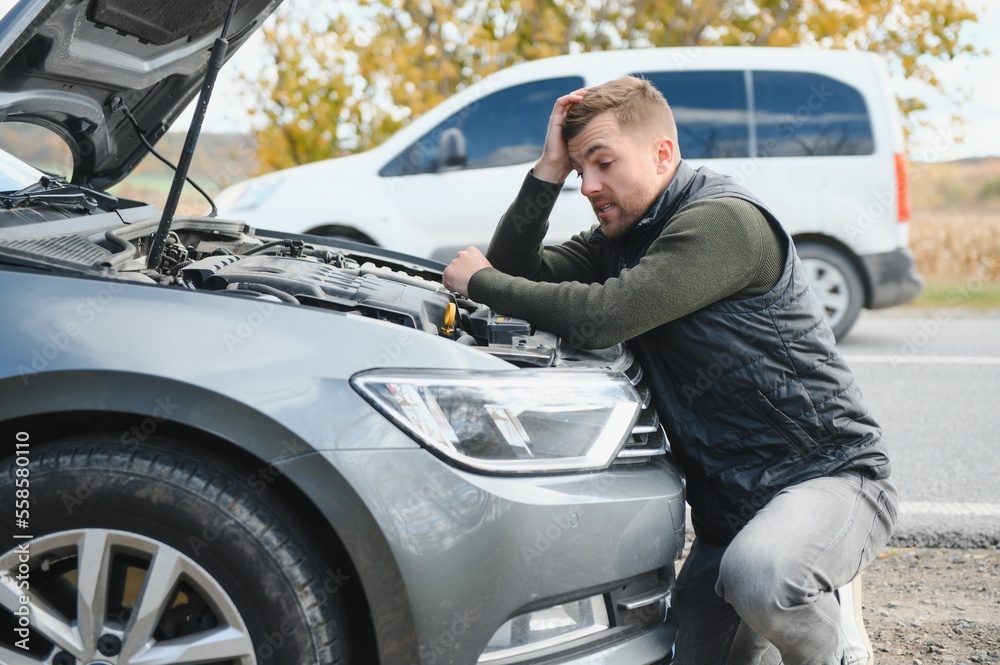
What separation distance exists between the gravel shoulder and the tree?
7881mm

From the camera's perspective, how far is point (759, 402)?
2102 millimetres

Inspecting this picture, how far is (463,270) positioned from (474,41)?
8.50m

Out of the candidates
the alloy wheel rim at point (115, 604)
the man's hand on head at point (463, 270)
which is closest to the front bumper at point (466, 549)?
the alloy wheel rim at point (115, 604)

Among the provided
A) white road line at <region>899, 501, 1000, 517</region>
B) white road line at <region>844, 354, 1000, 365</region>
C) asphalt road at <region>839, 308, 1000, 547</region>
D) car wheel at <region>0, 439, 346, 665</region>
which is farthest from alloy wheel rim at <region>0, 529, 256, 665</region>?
white road line at <region>844, 354, 1000, 365</region>

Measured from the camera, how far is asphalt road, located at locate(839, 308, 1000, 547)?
3.54 meters

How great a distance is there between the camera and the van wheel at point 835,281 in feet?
22.5

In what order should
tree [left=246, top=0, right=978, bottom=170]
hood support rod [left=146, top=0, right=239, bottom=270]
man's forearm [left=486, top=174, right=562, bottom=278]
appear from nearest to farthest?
hood support rod [left=146, top=0, right=239, bottom=270], man's forearm [left=486, top=174, right=562, bottom=278], tree [left=246, top=0, right=978, bottom=170]

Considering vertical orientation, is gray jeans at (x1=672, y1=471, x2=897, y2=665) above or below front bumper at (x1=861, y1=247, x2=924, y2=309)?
below

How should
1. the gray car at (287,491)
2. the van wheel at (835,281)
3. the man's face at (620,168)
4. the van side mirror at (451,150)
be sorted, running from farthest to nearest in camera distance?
the van wheel at (835,281)
the van side mirror at (451,150)
the man's face at (620,168)
the gray car at (287,491)

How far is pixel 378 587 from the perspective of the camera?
1666 mm

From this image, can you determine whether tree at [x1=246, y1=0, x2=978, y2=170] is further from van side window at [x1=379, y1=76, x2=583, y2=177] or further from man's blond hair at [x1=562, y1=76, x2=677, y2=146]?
man's blond hair at [x1=562, y1=76, x2=677, y2=146]

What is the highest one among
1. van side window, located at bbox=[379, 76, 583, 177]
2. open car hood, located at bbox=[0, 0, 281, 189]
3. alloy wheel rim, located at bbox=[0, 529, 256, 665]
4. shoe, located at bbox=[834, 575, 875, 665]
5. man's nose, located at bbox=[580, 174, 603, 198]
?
van side window, located at bbox=[379, 76, 583, 177]

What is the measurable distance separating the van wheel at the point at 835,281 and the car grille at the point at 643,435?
507 centimetres

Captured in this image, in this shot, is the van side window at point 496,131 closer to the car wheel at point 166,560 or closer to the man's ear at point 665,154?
the man's ear at point 665,154
